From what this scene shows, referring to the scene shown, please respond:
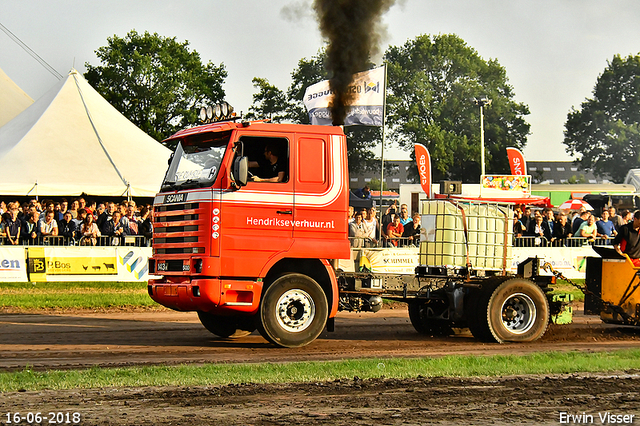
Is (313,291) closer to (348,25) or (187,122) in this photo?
(348,25)

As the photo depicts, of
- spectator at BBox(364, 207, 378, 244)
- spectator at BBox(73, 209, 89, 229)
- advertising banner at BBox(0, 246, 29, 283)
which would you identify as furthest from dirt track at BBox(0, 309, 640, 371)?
spectator at BBox(73, 209, 89, 229)

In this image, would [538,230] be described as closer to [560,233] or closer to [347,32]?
[560,233]

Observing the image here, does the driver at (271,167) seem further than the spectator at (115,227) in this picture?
No

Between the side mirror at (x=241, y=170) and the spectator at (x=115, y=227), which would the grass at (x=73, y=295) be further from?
the side mirror at (x=241, y=170)

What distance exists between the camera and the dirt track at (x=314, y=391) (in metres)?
6.72

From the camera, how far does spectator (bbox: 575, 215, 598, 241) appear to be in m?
22.1

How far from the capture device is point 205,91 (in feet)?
221

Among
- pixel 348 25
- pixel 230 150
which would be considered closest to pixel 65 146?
pixel 348 25

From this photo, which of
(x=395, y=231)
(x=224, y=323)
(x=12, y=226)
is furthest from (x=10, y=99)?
(x=224, y=323)

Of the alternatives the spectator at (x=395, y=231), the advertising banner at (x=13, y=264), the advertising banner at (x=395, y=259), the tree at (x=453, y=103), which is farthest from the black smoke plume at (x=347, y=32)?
the tree at (x=453, y=103)

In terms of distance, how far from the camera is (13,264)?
19.6 meters

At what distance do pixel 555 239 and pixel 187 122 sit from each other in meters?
46.4

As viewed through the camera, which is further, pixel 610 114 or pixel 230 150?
pixel 610 114

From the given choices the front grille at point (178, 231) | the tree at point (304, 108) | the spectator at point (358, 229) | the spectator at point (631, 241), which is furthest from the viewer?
the tree at point (304, 108)
